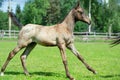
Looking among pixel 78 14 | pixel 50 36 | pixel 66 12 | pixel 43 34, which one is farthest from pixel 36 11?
pixel 50 36

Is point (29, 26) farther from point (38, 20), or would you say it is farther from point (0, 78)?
point (38, 20)

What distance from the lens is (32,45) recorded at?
11938 mm

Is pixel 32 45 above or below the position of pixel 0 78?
above

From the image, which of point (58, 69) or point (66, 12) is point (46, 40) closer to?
point (58, 69)

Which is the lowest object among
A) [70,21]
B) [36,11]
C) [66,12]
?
[70,21]

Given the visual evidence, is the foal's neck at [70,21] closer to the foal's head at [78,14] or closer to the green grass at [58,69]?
the foal's head at [78,14]

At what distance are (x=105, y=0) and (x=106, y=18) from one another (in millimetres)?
8444

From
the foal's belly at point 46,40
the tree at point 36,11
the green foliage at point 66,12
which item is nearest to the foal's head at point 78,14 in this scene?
the foal's belly at point 46,40

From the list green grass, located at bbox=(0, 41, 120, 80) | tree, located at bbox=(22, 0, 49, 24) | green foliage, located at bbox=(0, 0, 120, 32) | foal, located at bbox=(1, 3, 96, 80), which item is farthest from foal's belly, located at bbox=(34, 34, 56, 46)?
tree, located at bbox=(22, 0, 49, 24)

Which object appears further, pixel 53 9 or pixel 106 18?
pixel 53 9

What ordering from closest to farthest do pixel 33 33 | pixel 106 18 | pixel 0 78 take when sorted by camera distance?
pixel 0 78, pixel 33 33, pixel 106 18

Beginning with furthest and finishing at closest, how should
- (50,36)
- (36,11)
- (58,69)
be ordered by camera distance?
(36,11)
(58,69)
(50,36)

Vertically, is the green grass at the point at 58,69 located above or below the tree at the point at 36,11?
below

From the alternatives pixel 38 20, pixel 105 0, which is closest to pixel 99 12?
pixel 105 0
